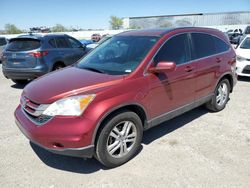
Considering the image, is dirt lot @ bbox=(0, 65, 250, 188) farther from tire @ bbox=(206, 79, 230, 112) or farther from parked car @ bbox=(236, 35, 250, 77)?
parked car @ bbox=(236, 35, 250, 77)

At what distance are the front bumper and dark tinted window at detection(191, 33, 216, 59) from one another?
96.9 inches

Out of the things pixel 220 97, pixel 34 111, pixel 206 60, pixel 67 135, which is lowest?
pixel 220 97

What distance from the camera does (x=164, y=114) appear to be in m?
3.72

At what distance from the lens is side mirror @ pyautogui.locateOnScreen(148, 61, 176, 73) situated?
3.23 meters

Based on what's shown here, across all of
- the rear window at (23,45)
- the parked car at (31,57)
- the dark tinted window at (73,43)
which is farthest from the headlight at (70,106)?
the dark tinted window at (73,43)

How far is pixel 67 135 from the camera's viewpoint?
8.98 feet

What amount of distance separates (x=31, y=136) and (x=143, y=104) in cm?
150

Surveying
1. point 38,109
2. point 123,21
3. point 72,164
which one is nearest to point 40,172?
point 72,164

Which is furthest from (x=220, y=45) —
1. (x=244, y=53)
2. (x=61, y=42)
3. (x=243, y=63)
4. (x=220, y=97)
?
(x=61, y=42)

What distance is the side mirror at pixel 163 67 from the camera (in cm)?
323

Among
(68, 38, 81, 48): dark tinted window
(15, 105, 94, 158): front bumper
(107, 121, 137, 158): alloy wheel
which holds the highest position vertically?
(68, 38, 81, 48): dark tinted window

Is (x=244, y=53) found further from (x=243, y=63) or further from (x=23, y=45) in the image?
(x=23, y=45)

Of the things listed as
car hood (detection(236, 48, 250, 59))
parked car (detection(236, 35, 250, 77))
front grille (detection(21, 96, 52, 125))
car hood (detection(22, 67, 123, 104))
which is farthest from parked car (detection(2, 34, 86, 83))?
car hood (detection(236, 48, 250, 59))

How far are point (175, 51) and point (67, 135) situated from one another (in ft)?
7.19
